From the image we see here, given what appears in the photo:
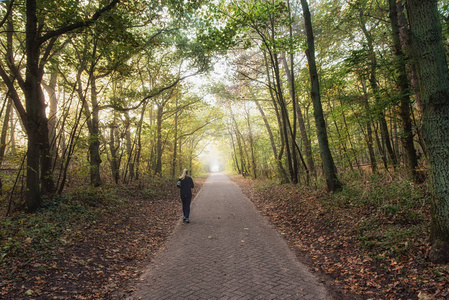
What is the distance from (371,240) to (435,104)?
2900 millimetres

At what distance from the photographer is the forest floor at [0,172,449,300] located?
3.89m

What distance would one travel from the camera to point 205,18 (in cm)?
1023

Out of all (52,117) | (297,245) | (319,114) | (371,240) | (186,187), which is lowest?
(297,245)

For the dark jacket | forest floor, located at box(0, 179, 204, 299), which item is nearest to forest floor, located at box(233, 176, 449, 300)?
the dark jacket

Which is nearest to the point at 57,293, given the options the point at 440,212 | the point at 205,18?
the point at 440,212

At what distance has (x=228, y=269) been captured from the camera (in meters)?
4.87

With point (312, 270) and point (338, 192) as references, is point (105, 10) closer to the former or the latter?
point (312, 270)

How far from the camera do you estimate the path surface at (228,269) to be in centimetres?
399

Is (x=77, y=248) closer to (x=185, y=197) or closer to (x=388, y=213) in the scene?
(x=185, y=197)

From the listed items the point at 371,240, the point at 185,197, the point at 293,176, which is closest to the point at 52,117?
the point at 185,197

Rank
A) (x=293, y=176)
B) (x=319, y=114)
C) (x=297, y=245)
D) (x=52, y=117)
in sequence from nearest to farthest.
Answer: (x=297, y=245)
(x=319, y=114)
(x=52, y=117)
(x=293, y=176)

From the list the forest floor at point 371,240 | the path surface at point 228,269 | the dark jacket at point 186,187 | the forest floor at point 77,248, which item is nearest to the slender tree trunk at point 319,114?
the forest floor at point 371,240

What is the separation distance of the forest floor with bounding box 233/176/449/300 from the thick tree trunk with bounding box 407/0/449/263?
460mm

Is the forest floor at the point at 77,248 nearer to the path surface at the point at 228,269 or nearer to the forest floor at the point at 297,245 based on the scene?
the forest floor at the point at 297,245
